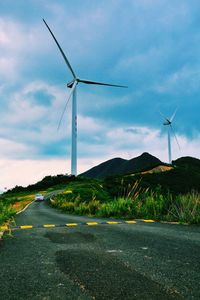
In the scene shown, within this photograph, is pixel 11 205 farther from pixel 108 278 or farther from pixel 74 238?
pixel 108 278

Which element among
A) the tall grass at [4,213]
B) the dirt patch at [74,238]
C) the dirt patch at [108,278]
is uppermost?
the tall grass at [4,213]

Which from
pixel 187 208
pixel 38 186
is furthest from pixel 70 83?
pixel 187 208

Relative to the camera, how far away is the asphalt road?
3.82 metres

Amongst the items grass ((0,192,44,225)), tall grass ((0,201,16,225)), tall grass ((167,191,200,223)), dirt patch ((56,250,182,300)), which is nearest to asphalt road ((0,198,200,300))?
dirt patch ((56,250,182,300))

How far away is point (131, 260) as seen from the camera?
5445mm

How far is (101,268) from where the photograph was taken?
16.1 ft

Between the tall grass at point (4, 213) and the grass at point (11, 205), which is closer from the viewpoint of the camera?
the tall grass at point (4, 213)

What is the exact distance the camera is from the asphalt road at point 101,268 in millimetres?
3820

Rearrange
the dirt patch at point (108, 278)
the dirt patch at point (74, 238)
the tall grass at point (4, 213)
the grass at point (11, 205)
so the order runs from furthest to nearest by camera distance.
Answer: the grass at point (11, 205) < the tall grass at point (4, 213) < the dirt patch at point (74, 238) < the dirt patch at point (108, 278)

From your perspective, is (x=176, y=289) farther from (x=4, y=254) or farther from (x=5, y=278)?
(x=4, y=254)

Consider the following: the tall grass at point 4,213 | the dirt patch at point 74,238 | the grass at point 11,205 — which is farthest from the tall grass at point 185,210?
the grass at point 11,205

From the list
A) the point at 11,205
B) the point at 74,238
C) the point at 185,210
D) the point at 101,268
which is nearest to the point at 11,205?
the point at 11,205

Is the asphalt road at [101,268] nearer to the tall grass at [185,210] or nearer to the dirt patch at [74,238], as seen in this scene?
the dirt patch at [74,238]

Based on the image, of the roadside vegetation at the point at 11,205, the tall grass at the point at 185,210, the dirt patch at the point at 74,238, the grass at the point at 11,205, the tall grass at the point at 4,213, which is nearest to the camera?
the dirt patch at the point at 74,238
